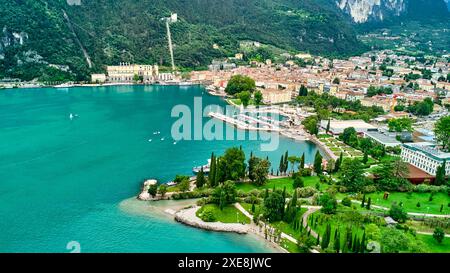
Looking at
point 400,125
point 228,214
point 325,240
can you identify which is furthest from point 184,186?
point 400,125

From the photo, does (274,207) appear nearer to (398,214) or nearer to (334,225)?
(334,225)

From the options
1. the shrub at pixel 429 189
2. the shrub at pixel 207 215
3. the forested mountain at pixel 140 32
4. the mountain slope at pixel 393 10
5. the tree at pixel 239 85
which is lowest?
the shrub at pixel 207 215

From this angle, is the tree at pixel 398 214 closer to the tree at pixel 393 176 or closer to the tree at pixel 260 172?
the tree at pixel 393 176

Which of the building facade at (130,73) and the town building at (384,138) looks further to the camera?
the building facade at (130,73)

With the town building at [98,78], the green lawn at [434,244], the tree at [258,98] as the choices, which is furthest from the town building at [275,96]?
the green lawn at [434,244]

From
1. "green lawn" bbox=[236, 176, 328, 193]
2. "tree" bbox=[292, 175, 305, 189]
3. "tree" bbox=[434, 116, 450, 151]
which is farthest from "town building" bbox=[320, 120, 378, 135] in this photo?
"tree" bbox=[292, 175, 305, 189]

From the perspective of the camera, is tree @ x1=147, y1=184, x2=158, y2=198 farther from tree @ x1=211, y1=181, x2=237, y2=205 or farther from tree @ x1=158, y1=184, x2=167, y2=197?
tree @ x1=211, y1=181, x2=237, y2=205
